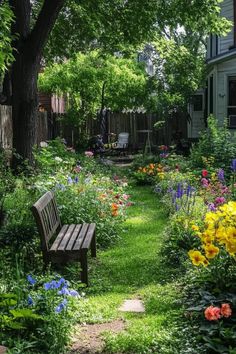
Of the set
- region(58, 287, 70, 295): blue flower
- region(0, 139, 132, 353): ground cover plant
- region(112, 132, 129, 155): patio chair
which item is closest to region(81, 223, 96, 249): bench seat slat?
region(0, 139, 132, 353): ground cover plant

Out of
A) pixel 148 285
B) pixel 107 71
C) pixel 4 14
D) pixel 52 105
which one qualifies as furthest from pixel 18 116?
pixel 52 105

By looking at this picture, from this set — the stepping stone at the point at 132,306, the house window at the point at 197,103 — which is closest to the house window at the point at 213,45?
the house window at the point at 197,103

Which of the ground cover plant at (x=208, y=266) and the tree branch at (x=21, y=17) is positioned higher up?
the tree branch at (x=21, y=17)

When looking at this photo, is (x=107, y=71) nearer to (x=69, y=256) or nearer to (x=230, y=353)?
(x=69, y=256)

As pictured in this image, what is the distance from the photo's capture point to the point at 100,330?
472 cm

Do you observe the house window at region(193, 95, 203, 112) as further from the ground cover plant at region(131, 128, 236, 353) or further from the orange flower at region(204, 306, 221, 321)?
the orange flower at region(204, 306, 221, 321)

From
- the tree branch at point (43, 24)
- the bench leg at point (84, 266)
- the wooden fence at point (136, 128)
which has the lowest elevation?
the bench leg at point (84, 266)

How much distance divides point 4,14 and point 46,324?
4.55 metres

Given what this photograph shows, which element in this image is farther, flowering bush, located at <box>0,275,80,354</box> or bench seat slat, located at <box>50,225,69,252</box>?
bench seat slat, located at <box>50,225,69,252</box>

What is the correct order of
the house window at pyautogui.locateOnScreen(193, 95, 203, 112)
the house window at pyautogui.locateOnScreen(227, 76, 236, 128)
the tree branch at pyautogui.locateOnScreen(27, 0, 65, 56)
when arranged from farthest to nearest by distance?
1. the house window at pyautogui.locateOnScreen(193, 95, 203, 112)
2. the house window at pyautogui.locateOnScreen(227, 76, 236, 128)
3. the tree branch at pyautogui.locateOnScreen(27, 0, 65, 56)

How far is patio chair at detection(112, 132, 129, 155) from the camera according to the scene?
24.2 metres

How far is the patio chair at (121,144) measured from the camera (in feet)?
79.5

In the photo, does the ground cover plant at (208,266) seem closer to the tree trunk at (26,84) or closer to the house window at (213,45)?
the tree trunk at (26,84)

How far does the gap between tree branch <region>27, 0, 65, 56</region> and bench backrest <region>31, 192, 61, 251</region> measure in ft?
17.5
